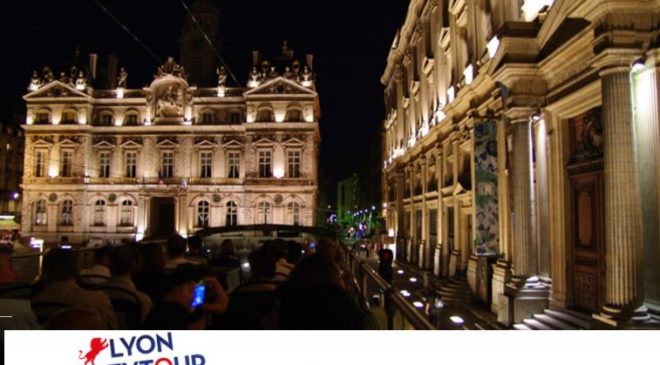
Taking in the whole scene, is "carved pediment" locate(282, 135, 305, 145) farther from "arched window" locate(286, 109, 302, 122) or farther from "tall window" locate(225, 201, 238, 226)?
"tall window" locate(225, 201, 238, 226)

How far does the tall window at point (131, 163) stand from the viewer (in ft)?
147

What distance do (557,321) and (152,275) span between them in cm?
852

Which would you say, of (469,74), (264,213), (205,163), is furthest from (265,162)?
(469,74)

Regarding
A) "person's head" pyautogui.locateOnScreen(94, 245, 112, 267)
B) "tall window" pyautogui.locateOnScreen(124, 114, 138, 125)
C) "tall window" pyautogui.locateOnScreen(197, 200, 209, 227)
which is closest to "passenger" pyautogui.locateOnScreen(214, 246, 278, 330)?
"person's head" pyautogui.locateOnScreen(94, 245, 112, 267)

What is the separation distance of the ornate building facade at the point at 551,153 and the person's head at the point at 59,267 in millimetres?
7366

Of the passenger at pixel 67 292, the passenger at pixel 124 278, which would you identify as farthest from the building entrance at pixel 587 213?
the passenger at pixel 67 292

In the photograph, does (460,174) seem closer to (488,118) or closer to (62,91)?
(488,118)

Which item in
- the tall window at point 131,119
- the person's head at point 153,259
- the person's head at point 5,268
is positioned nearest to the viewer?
the person's head at point 5,268

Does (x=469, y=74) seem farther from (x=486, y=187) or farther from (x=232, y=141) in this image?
(x=232, y=141)

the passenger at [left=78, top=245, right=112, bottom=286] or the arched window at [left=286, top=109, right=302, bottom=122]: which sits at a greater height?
the arched window at [left=286, top=109, right=302, bottom=122]

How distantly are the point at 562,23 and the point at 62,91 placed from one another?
4448 centimetres

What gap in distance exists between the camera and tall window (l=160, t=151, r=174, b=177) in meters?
44.5

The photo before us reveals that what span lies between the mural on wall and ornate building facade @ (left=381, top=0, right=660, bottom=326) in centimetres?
3

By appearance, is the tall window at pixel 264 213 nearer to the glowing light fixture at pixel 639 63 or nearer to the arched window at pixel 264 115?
the arched window at pixel 264 115
